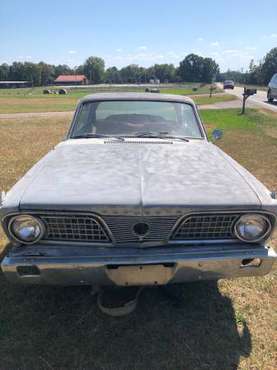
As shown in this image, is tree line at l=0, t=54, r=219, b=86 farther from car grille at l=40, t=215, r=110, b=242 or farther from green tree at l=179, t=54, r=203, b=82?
car grille at l=40, t=215, r=110, b=242

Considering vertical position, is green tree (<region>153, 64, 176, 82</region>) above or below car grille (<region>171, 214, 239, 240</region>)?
above

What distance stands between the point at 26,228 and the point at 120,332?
107 cm

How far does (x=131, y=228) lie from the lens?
93.0 inches

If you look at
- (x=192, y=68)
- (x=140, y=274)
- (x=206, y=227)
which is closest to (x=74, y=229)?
(x=140, y=274)

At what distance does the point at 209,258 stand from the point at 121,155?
1.23 metres

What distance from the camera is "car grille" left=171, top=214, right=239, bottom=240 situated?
2.43 metres

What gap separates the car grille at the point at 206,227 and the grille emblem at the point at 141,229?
0.21 meters

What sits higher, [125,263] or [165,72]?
[165,72]

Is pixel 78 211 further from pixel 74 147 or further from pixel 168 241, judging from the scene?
pixel 74 147

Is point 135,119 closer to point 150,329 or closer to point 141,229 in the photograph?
point 141,229

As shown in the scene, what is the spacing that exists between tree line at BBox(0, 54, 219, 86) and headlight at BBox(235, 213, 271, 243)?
110 m

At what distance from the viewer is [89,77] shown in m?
129

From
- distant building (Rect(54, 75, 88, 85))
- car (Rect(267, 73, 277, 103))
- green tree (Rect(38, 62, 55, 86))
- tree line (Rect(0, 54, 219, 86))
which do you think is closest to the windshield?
car (Rect(267, 73, 277, 103))

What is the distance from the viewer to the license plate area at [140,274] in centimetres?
233
